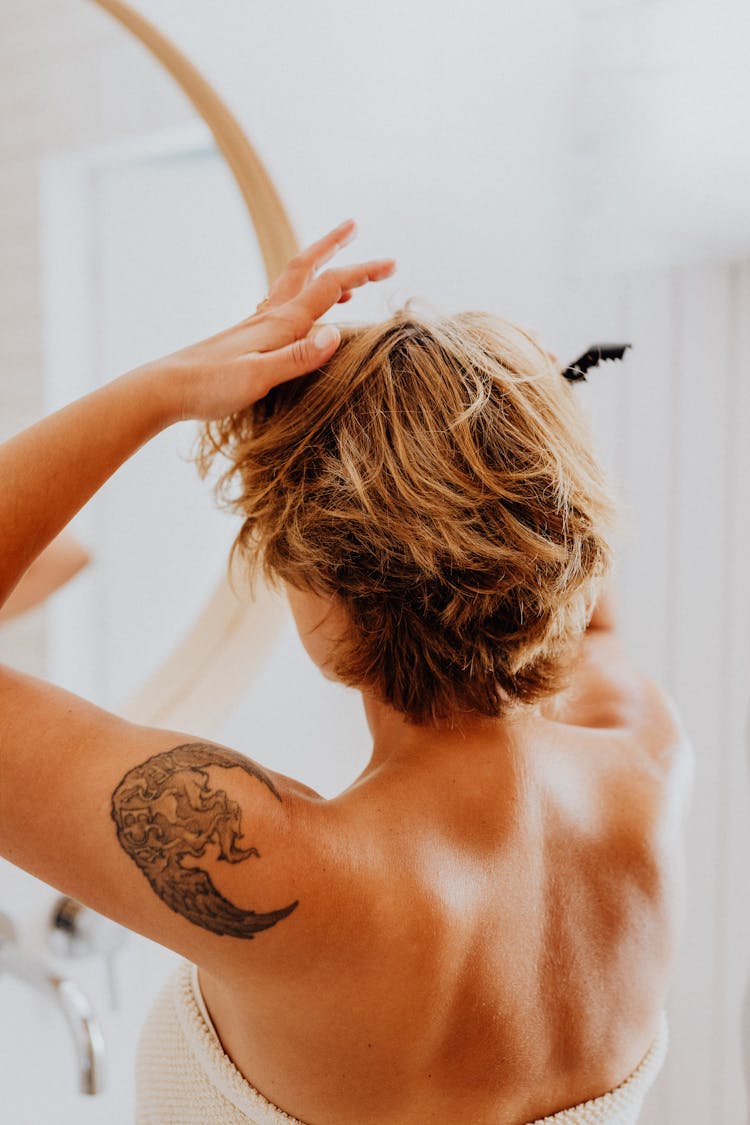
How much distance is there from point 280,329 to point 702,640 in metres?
0.96

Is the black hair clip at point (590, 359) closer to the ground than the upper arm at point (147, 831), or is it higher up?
higher up

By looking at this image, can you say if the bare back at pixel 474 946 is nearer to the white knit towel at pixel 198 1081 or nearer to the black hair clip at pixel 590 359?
the white knit towel at pixel 198 1081

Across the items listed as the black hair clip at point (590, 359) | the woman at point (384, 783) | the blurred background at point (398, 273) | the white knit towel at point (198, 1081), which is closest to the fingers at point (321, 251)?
the woman at point (384, 783)

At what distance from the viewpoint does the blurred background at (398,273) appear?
3.43ft

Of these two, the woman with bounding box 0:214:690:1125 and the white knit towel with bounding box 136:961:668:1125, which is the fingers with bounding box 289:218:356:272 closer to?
the woman with bounding box 0:214:690:1125

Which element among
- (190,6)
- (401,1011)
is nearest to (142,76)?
(190,6)

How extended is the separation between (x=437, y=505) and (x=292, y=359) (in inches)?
5.7

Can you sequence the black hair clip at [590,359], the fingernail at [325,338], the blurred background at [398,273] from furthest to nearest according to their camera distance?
the blurred background at [398,273], the black hair clip at [590,359], the fingernail at [325,338]

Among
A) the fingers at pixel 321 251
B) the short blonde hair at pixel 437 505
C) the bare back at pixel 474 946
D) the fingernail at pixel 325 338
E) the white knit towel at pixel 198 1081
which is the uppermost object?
the fingers at pixel 321 251

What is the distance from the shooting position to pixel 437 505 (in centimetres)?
69

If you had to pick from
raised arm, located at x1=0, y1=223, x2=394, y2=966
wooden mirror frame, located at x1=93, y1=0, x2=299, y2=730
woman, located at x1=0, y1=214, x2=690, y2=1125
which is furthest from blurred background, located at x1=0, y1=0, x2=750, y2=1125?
raised arm, located at x1=0, y1=223, x2=394, y2=966

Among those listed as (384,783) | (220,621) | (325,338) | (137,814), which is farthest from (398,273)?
(137,814)

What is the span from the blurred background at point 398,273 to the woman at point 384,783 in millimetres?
248

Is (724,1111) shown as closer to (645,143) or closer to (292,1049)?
(292,1049)
